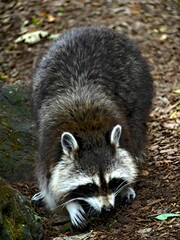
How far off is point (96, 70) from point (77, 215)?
149 cm

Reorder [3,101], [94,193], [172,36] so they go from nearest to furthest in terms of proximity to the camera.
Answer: [94,193] < [3,101] < [172,36]

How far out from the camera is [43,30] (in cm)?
924

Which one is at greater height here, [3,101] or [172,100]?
[3,101]

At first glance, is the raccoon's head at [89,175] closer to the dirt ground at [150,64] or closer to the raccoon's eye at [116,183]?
the raccoon's eye at [116,183]

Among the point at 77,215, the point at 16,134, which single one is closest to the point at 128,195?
the point at 77,215

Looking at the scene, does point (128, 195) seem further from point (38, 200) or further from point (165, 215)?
point (38, 200)

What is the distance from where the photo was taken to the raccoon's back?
19.4 ft

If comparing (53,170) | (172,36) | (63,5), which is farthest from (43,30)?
(53,170)

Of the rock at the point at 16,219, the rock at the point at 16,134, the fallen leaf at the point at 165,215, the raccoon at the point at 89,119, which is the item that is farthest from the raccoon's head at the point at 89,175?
the rock at the point at 16,134

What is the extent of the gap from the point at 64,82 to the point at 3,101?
127 centimetres

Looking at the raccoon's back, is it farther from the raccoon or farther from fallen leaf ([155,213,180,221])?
fallen leaf ([155,213,180,221])

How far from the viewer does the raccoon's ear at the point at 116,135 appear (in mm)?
5254

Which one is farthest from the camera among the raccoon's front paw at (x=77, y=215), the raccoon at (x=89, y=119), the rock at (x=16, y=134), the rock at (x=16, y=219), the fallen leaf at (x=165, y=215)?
the rock at (x=16, y=134)

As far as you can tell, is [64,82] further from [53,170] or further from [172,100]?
[172,100]
